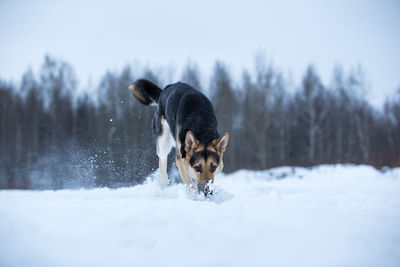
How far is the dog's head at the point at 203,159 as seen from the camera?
383 cm

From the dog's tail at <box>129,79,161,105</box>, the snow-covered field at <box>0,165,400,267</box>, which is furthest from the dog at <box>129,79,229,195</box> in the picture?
the snow-covered field at <box>0,165,400,267</box>

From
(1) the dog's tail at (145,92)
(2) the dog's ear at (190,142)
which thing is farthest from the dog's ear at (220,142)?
(1) the dog's tail at (145,92)

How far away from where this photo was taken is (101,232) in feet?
6.46

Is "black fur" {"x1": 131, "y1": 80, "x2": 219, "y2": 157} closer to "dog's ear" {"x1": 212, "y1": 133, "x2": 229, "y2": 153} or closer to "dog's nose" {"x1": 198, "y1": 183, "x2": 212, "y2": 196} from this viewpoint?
"dog's ear" {"x1": 212, "y1": 133, "x2": 229, "y2": 153}

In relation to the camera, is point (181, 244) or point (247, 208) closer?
point (181, 244)

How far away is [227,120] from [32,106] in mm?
18602

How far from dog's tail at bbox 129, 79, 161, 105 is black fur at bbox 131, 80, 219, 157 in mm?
698

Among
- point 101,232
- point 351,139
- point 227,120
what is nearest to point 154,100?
point 101,232

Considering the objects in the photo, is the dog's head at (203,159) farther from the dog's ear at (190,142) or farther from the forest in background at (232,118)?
the forest in background at (232,118)

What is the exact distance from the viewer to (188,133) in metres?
3.88

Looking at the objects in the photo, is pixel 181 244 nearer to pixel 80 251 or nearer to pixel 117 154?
pixel 80 251

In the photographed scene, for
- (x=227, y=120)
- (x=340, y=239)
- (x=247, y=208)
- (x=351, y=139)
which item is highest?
(x=340, y=239)

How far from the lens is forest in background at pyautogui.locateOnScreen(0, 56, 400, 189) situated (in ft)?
69.9

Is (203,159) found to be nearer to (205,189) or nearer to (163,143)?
(205,189)
